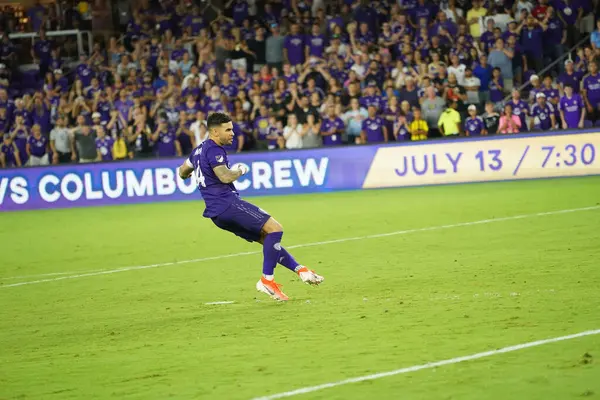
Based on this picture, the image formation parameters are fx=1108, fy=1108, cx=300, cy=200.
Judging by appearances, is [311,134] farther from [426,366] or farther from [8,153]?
[426,366]

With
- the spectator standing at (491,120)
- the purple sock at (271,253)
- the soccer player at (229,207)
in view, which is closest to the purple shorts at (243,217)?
the soccer player at (229,207)

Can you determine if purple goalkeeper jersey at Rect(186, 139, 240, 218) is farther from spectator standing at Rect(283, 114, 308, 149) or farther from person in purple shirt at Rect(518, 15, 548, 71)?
person in purple shirt at Rect(518, 15, 548, 71)

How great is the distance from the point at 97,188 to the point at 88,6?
10184 millimetres

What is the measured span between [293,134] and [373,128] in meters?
1.88

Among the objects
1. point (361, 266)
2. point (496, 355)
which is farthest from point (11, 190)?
point (496, 355)

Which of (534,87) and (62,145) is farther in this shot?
(62,145)

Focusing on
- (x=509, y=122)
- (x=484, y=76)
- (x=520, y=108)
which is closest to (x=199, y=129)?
(x=484, y=76)

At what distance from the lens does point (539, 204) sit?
62.8 feet

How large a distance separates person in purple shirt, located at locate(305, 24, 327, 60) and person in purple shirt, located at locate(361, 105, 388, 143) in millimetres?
3181

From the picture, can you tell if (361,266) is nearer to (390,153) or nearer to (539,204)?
(539,204)

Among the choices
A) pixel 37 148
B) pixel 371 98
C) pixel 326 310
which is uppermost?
pixel 326 310

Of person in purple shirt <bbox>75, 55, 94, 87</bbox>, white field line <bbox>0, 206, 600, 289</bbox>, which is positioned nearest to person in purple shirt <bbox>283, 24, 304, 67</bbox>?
person in purple shirt <bbox>75, 55, 94, 87</bbox>

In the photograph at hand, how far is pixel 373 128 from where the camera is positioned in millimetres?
25609

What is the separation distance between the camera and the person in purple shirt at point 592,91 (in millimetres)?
24531
